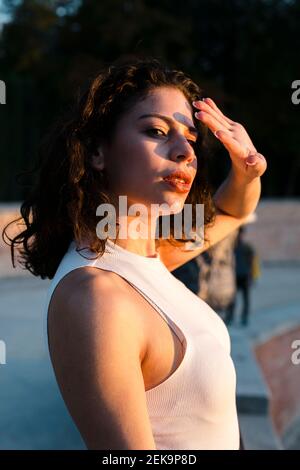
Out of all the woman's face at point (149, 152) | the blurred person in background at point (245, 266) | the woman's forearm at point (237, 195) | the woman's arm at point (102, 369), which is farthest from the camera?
the blurred person in background at point (245, 266)

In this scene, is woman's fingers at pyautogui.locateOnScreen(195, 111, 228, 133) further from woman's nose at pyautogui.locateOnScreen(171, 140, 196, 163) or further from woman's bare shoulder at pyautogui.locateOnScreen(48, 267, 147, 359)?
woman's bare shoulder at pyautogui.locateOnScreen(48, 267, 147, 359)

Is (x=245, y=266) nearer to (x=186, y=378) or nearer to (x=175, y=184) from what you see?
(x=175, y=184)

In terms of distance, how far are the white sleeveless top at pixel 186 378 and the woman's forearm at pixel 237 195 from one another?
0.59 metres

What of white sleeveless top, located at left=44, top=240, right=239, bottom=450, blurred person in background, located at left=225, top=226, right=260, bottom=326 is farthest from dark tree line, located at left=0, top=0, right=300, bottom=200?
white sleeveless top, located at left=44, top=240, right=239, bottom=450

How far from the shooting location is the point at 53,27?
2366 cm

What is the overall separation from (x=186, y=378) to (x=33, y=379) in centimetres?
314

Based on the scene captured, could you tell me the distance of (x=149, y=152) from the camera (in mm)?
1572

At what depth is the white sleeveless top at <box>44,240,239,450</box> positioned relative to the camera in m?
1.42

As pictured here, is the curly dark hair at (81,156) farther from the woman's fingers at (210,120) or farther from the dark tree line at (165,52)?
the dark tree line at (165,52)

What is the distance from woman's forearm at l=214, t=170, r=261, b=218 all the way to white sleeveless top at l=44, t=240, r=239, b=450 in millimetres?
588

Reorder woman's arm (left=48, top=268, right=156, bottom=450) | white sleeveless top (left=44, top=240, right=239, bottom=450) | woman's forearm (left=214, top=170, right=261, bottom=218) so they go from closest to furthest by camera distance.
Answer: woman's arm (left=48, top=268, right=156, bottom=450), white sleeveless top (left=44, top=240, right=239, bottom=450), woman's forearm (left=214, top=170, right=261, bottom=218)

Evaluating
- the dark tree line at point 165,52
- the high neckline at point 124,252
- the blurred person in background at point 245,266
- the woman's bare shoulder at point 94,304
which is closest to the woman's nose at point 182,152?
the high neckline at point 124,252

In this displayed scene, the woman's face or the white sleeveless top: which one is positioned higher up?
the woman's face

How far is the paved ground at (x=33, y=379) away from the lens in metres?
3.36
